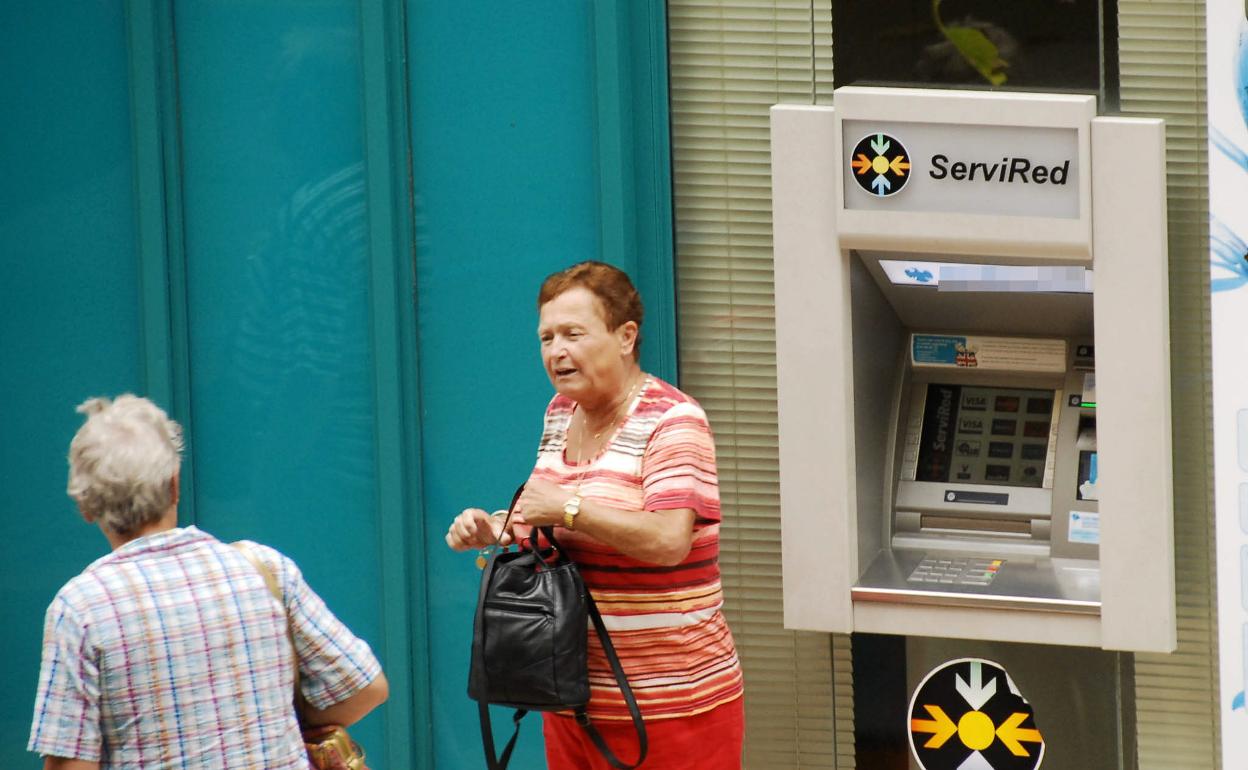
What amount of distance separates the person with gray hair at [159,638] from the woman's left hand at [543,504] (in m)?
0.55

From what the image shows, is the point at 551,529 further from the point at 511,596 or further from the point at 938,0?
the point at 938,0

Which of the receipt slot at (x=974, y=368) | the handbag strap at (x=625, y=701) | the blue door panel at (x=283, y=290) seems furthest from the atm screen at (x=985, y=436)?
the blue door panel at (x=283, y=290)

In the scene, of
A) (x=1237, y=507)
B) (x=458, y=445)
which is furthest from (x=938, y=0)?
(x=458, y=445)

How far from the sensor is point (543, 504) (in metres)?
3.31

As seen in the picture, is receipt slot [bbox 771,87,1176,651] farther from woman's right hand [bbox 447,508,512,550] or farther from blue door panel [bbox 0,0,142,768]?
blue door panel [bbox 0,0,142,768]

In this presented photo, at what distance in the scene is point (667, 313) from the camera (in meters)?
4.31

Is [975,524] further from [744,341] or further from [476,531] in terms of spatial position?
[476,531]

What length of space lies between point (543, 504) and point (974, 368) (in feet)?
3.81

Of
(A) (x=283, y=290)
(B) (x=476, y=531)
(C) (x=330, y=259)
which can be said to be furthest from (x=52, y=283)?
(B) (x=476, y=531)

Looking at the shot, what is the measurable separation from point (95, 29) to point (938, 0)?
2.29 m

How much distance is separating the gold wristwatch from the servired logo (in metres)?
0.97

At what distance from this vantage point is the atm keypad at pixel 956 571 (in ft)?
12.5

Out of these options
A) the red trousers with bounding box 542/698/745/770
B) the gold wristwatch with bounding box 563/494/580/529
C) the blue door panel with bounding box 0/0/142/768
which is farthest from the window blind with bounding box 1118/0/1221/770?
the blue door panel with bounding box 0/0/142/768

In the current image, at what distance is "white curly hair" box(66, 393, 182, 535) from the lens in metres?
2.75
